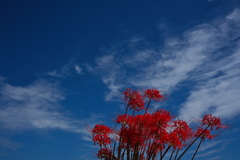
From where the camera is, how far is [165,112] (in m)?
8.52

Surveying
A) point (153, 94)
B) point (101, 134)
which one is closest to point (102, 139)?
point (101, 134)

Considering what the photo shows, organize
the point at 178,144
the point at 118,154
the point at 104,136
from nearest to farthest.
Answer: the point at 178,144
the point at 118,154
the point at 104,136

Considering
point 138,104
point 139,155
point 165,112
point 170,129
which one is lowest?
point 139,155

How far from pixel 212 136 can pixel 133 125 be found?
3.63 meters

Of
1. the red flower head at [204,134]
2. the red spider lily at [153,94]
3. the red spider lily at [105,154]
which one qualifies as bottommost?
the red spider lily at [105,154]

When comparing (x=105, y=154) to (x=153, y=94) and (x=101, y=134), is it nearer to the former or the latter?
(x=101, y=134)

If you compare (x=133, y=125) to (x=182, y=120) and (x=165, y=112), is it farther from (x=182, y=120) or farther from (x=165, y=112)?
(x=182, y=120)

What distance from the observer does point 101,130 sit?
9562mm

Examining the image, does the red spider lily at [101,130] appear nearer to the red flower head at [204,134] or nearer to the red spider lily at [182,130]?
the red spider lily at [182,130]

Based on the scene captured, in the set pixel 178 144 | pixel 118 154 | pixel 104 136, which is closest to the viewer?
pixel 178 144

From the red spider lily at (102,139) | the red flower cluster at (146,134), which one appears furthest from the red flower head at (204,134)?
the red spider lily at (102,139)

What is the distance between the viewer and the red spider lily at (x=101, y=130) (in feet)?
31.2

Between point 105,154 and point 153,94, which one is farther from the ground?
point 153,94

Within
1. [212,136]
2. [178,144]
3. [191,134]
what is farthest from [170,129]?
[212,136]
